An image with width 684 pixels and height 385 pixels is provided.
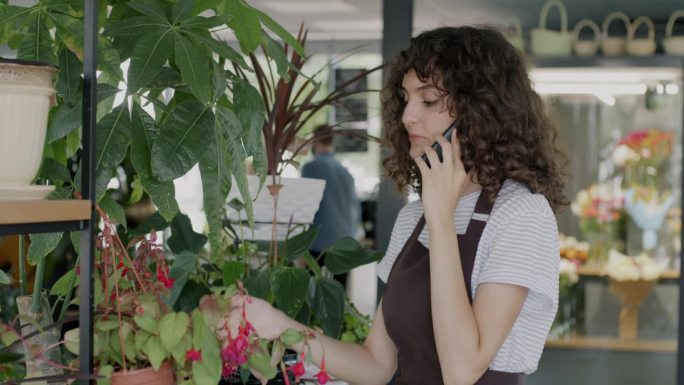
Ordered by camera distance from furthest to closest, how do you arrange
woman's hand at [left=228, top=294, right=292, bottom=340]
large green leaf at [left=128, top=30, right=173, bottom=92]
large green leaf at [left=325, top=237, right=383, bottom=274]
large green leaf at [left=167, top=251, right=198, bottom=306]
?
large green leaf at [left=325, top=237, right=383, bottom=274] → large green leaf at [left=167, top=251, right=198, bottom=306] → woman's hand at [left=228, top=294, right=292, bottom=340] → large green leaf at [left=128, top=30, right=173, bottom=92]

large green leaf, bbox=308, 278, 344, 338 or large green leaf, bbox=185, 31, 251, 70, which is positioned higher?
large green leaf, bbox=185, 31, 251, 70

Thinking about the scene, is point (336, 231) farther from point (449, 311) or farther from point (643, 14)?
point (449, 311)

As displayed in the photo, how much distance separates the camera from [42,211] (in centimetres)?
90

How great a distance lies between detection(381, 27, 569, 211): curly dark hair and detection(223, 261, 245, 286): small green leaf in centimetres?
61

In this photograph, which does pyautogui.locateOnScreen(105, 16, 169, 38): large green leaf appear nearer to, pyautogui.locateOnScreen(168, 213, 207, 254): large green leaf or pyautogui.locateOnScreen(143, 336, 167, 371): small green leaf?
pyautogui.locateOnScreen(143, 336, 167, 371): small green leaf

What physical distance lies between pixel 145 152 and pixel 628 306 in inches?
137

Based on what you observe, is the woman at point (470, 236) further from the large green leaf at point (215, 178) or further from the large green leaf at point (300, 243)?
the large green leaf at point (300, 243)

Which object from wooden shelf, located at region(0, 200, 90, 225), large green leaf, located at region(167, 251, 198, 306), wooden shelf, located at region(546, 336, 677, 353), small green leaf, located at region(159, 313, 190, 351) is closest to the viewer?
wooden shelf, located at region(0, 200, 90, 225)

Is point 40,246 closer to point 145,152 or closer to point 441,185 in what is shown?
point 145,152

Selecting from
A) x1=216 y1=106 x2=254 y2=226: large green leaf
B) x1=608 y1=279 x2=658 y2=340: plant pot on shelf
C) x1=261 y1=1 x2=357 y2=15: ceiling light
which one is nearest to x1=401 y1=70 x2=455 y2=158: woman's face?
x1=216 y1=106 x2=254 y2=226: large green leaf

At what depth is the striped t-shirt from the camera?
1522 millimetres

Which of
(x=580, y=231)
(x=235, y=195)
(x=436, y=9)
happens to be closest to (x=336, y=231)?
(x=580, y=231)

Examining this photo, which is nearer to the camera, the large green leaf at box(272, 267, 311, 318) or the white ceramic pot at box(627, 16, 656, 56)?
the large green leaf at box(272, 267, 311, 318)

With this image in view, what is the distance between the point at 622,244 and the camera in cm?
432
